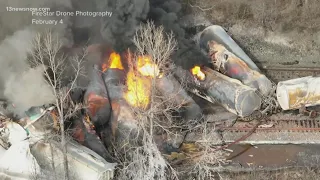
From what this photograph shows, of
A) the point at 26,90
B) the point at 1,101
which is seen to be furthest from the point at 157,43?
the point at 1,101

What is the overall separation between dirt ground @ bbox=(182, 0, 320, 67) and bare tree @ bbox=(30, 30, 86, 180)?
7.56 m

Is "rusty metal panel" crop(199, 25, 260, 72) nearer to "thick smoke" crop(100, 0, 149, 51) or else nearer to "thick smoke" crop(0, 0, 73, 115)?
"thick smoke" crop(100, 0, 149, 51)

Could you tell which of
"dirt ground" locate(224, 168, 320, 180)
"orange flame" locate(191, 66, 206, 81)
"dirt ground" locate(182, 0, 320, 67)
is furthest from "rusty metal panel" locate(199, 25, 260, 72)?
"dirt ground" locate(224, 168, 320, 180)

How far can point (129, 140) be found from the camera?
53.6 ft

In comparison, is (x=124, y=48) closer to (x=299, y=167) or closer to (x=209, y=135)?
(x=209, y=135)

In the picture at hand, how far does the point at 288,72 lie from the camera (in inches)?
860

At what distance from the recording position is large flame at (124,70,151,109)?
52.5ft

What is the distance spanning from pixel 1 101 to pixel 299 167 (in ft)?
33.6

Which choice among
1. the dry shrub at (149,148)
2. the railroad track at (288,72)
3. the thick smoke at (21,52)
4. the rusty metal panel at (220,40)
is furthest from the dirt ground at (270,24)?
the dry shrub at (149,148)

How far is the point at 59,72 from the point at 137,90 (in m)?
3.67

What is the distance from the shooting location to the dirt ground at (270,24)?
23.1 metres

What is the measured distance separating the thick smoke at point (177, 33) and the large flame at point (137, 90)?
206 centimetres

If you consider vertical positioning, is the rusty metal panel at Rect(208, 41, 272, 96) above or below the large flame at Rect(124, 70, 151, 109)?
above

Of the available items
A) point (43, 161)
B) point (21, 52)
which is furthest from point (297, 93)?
point (21, 52)
